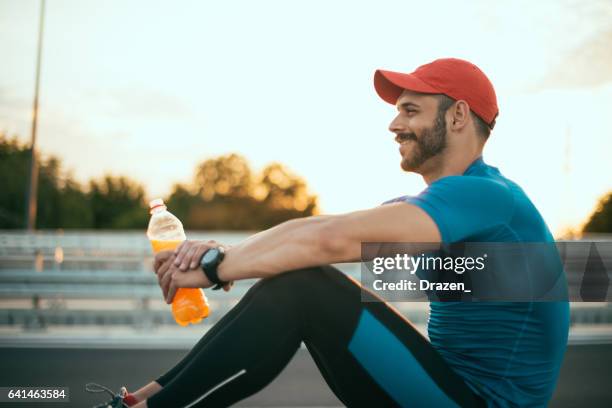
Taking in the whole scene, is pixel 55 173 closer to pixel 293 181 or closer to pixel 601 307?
pixel 293 181

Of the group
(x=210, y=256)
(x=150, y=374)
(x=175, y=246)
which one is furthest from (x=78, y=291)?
(x=210, y=256)

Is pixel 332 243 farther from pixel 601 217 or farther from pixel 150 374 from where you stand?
pixel 601 217

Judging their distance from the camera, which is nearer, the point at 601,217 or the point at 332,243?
the point at 332,243

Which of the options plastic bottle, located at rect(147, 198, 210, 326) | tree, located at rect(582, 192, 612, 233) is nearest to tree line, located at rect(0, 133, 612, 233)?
tree, located at rect(582, 192, 612, 233)

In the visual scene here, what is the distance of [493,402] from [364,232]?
2.56 ft

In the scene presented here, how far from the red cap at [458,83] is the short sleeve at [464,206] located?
1.82ft

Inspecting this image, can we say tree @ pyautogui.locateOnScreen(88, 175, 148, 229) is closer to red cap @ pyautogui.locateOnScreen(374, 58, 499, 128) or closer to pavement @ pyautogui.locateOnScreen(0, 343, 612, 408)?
pavement @ pyautogui.locateOnScreen(0, 343, 612, 408)

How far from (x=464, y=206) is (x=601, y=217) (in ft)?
280

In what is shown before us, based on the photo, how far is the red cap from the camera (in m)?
2.54

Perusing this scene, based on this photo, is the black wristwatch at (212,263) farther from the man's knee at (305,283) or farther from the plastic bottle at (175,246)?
the plastic bottle at (175,246)

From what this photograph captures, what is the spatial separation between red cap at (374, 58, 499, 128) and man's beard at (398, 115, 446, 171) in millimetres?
127

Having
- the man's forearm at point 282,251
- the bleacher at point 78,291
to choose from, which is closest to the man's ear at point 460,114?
the man's forearm at point 282,251

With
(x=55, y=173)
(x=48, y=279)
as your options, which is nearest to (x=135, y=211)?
(x=55, y=173)

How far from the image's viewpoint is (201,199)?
7350 cm
